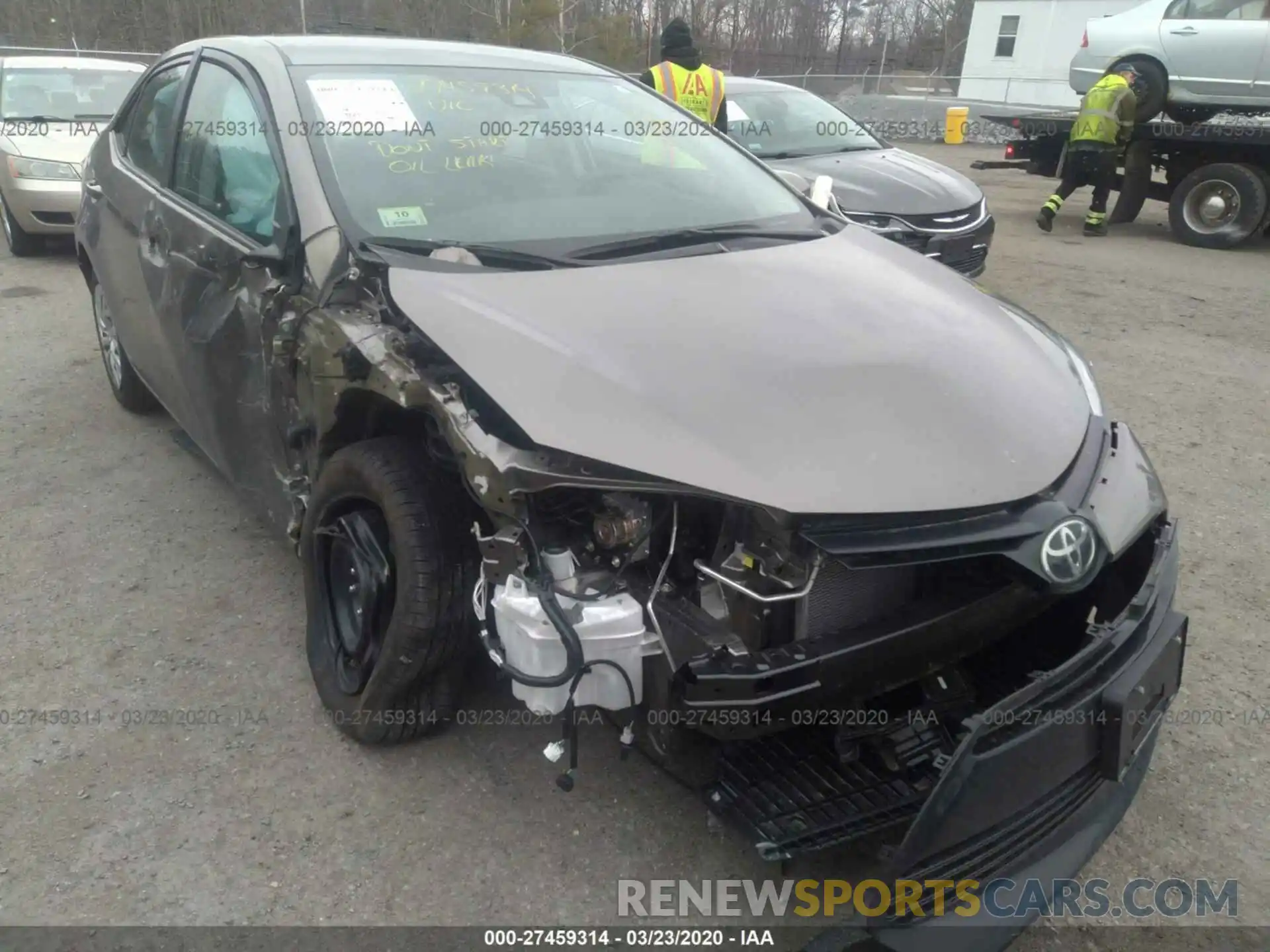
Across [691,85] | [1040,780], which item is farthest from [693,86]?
[1040,780]

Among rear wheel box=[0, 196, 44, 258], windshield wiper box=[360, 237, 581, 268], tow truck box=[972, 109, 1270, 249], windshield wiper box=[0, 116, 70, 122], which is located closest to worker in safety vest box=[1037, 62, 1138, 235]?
tow truck box=[972, 109, 1270, 249]

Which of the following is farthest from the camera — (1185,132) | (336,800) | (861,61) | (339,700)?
(861,61)

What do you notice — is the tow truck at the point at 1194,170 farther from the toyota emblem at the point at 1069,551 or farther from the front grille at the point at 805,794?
the front grille at the point at 805,794

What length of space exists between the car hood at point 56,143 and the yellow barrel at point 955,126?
58.3 feet

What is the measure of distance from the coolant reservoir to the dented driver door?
1.24 metres

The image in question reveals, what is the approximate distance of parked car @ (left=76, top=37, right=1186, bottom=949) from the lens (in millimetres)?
1848

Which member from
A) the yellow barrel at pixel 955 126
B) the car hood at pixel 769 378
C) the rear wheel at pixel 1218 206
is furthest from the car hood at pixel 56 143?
the yellow barrel at pixel 955 126

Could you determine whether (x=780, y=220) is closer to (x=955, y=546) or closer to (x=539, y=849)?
(x=955, y=546)

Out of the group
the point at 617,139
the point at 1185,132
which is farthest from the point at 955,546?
the point at 1185,132

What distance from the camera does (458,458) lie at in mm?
2066

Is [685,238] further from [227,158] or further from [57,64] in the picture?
[57,64]

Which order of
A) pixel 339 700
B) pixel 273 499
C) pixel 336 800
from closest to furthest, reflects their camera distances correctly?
1. pixel 336 800
2. pixel 339 700
3. pixel 273 499

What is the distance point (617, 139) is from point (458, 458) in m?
1.61

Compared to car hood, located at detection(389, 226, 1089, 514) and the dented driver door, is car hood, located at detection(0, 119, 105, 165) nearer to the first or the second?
the dented driver door
